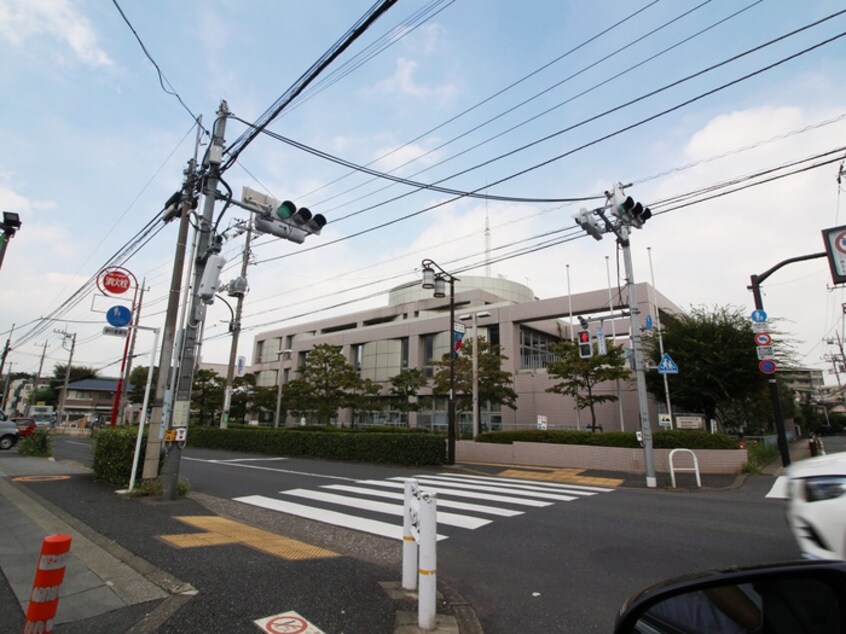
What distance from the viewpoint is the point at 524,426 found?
32844mm

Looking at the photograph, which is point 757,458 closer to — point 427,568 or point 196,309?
point 427,568

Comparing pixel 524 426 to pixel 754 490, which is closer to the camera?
pixel 754 490

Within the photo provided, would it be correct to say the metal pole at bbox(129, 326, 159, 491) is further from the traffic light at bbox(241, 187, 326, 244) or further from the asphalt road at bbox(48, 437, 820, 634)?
the traffic light at bbox(241, 187, 326, 244)

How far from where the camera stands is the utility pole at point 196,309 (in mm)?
8906

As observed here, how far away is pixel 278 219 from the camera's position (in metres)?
8.74

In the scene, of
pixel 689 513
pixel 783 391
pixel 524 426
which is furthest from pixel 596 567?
pixel 783 391

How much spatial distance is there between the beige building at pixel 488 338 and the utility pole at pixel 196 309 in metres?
15.9

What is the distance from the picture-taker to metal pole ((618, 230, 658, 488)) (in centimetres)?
1240

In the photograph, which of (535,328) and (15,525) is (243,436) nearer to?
(15,525)

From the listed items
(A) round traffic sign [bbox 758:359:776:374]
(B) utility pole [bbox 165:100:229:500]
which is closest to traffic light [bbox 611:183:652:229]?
(A) round traffic sign [bbox 758:359:776:374]

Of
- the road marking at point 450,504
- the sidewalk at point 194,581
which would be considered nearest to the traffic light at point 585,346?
the road marking at point 450,504

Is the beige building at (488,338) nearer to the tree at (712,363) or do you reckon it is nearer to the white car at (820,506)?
the tree at (712,363)

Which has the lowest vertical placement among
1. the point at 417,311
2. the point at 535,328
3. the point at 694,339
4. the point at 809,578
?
the point at 809,578

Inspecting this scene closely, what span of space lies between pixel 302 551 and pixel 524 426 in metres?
29.2
